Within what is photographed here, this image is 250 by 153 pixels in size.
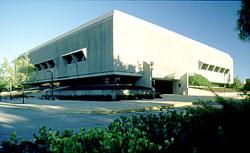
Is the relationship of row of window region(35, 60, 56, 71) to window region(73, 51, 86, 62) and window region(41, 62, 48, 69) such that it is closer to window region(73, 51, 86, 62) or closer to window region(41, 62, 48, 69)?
window region(41, 62, 48, 69)

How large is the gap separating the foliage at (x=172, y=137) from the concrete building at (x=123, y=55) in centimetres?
3221

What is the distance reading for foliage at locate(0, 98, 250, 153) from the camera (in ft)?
8.29

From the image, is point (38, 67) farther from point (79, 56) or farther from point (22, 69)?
point (79, 56)

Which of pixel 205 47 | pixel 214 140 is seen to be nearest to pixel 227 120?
pixel 214 140

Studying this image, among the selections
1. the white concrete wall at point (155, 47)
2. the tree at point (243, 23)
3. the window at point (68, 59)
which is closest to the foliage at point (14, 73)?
the window at point (68, 59)

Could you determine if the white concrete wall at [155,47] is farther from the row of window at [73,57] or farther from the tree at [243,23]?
the tree at [243,23]

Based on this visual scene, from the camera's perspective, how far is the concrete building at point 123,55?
36719mm

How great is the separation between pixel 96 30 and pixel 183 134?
125 ft

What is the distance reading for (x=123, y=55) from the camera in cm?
3656

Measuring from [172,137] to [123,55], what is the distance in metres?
33.7

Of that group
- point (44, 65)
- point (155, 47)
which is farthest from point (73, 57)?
point (44, 65)

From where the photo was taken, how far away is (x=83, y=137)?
2.85m

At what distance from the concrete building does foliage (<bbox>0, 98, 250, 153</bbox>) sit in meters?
32.2

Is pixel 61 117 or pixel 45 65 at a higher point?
pixel 45 65
